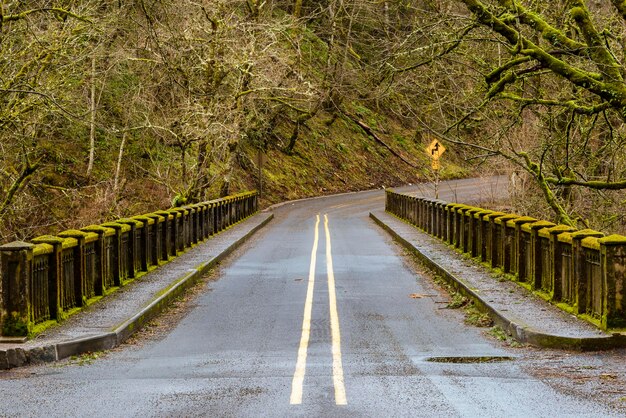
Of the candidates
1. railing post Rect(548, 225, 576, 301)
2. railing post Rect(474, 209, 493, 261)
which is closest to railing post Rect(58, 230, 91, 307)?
railing post Rect(548, 225, 576, 301)

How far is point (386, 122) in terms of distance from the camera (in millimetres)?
81000

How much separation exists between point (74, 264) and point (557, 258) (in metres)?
7.41

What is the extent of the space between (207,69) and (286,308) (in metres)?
20.6

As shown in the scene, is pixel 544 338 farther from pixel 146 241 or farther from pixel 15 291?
pixel 146 241

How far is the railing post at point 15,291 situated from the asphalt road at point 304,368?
1.04m

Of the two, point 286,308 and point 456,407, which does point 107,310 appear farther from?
point 456,407

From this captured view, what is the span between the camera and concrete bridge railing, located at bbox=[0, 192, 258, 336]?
10.9 meters

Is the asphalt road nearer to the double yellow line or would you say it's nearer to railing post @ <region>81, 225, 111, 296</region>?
the double yellow line

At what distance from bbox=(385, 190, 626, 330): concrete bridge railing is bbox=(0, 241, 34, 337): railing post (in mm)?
7181

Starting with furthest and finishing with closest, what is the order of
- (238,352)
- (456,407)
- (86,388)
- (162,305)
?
(162,305), (238,352), (86,388), (456,407)

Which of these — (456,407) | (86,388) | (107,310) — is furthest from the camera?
(107,310)

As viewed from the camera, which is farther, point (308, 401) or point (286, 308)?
point (286, 308)

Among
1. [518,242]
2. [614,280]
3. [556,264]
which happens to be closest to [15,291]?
[614,280]

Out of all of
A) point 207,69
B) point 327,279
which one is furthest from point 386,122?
point 327,279
